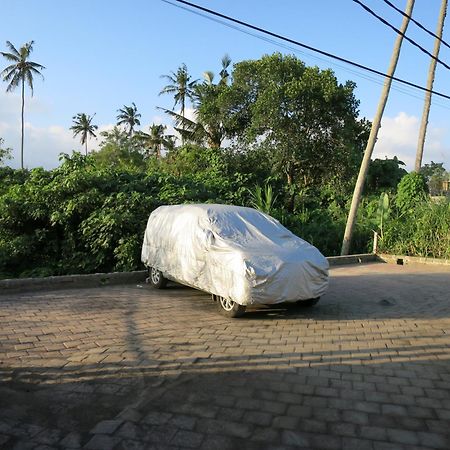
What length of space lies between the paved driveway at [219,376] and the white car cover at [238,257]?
1.46ft

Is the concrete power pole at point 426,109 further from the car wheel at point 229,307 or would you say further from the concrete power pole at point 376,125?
the car wheel at point 229,307

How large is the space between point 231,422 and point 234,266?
3.23m

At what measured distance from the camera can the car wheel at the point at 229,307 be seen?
6.93 metres

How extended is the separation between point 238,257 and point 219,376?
7.94 ft

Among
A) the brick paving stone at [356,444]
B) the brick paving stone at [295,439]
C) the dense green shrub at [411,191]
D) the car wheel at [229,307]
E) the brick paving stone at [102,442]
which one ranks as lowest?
the brick paving stone at [102,442]

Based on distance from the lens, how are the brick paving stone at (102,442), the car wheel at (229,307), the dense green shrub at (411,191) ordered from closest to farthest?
the brick paving stone at (102,442) < the car wheel at (229,307) < the dense green shrub at (411,191)

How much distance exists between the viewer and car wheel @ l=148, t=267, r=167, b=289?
9164mm

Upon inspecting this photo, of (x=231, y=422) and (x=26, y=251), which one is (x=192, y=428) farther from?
(x=26, y=251)

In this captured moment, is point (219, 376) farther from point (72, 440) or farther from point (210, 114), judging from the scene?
point (210, 114)

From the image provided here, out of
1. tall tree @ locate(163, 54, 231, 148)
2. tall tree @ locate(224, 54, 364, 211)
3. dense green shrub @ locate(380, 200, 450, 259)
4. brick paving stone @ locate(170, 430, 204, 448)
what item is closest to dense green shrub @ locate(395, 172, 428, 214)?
dense green shrub @ locate(380, 200, 450, 259)

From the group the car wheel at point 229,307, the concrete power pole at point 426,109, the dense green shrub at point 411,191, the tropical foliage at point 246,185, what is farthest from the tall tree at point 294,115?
the car wheel at point 229,307

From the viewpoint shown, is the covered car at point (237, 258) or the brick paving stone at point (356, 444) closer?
the brick paving stone at point (356, 444)

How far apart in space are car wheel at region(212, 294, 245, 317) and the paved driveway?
0.12 meters

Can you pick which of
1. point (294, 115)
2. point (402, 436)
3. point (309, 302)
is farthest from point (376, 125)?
point (402, 436)
